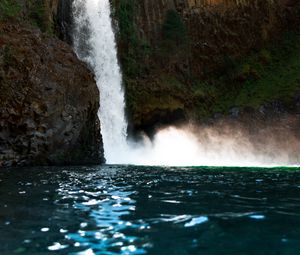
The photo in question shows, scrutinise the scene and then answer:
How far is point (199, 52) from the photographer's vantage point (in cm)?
4469

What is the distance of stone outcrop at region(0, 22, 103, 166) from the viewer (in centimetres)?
2367

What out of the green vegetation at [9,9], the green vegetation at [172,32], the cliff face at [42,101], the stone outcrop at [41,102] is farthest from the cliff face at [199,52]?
the green vegetation at [9,9]

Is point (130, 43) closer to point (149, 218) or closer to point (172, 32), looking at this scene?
point (172, 32)

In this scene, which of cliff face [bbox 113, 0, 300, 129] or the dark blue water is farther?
cliff face [bbox 113, 0, 300, 129]

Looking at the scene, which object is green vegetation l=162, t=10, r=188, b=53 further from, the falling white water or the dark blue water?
the dark blue water

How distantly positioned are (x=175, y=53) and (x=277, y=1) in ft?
44.0

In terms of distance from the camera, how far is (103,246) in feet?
23.1

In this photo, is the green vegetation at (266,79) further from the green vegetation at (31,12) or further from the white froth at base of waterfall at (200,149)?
the green vegetation at (31,12)

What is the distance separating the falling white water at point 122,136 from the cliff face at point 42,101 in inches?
227

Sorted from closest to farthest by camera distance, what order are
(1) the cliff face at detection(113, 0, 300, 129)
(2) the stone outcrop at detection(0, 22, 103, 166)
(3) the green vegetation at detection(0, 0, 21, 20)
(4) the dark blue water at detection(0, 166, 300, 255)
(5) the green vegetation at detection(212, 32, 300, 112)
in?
(4) the dark blue water at detection(0, 166, 300, 255), (2) the stone outcrop at detection(0, 22, 103, 166), (3) the green vegetation at detection(0, 0, 21, 20), (1) the cliff face at detection(113, 0, 300, 129), (5) the green vegetation at detection(212, 32, 300, 112)

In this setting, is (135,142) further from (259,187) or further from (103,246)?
(103,246)

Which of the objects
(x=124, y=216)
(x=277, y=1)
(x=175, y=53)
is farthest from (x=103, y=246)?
(x=277, y=1)

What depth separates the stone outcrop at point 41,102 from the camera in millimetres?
23672

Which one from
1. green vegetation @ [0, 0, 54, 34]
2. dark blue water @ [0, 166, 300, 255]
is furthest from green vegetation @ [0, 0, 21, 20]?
dark blue water @ [0, 166, 300, 255]
